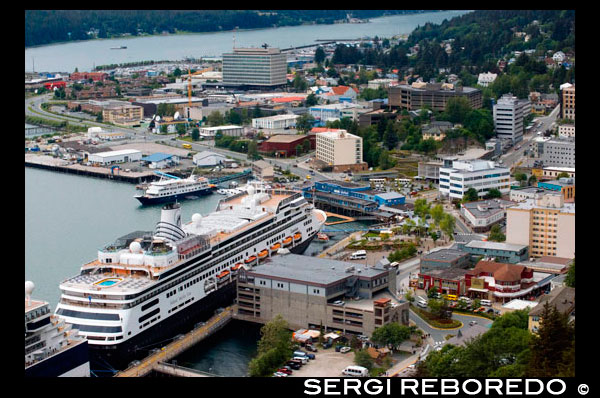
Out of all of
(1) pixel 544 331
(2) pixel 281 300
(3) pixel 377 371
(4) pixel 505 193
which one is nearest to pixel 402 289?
(2) pixel 281 300

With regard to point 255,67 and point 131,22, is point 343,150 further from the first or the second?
point 131,22

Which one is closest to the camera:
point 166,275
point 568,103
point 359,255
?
point 166,275

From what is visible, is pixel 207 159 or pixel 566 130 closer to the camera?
pixel 566 130

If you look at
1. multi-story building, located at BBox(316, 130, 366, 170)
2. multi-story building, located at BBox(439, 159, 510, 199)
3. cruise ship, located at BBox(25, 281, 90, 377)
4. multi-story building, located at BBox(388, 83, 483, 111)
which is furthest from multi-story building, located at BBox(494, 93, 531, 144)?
cruise ship, located at BBox(25, 281, 90, 377)

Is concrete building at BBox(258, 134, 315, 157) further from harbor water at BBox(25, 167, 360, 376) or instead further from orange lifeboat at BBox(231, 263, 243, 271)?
orange lifeboat at BBox(231, 263, 243, 271)

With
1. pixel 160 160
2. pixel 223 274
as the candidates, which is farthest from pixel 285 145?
pixel 223 274

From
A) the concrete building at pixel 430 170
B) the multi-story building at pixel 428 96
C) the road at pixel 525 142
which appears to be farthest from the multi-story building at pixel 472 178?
the multi-story building at pixel 428 96

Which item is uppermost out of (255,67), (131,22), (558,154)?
(131,22)

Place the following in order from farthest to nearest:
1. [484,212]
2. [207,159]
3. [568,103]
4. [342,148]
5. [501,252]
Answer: [568,103], [207,159], [342,148], [484,212], [501,252]
